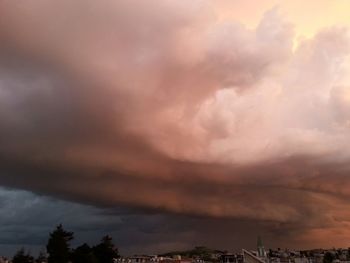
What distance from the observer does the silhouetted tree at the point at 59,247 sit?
173500mm

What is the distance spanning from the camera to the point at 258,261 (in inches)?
7441

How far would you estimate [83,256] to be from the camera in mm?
177750

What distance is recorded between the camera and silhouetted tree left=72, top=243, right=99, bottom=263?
6900 inches

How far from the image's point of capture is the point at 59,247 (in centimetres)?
17575

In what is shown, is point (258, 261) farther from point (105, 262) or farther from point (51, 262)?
point (51, 262)

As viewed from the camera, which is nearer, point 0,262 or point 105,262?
point 0,262

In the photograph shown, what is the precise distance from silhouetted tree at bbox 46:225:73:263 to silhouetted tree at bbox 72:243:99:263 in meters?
3.29

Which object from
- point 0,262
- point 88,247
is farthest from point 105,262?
point 0,262

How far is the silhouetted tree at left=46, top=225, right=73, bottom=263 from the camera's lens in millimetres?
173500

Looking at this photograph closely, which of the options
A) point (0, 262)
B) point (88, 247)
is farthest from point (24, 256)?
point (88, 247)

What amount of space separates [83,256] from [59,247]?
913cm

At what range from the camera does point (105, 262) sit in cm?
19988

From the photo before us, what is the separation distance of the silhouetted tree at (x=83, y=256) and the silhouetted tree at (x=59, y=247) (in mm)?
3287

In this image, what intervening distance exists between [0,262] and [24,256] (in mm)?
8925
